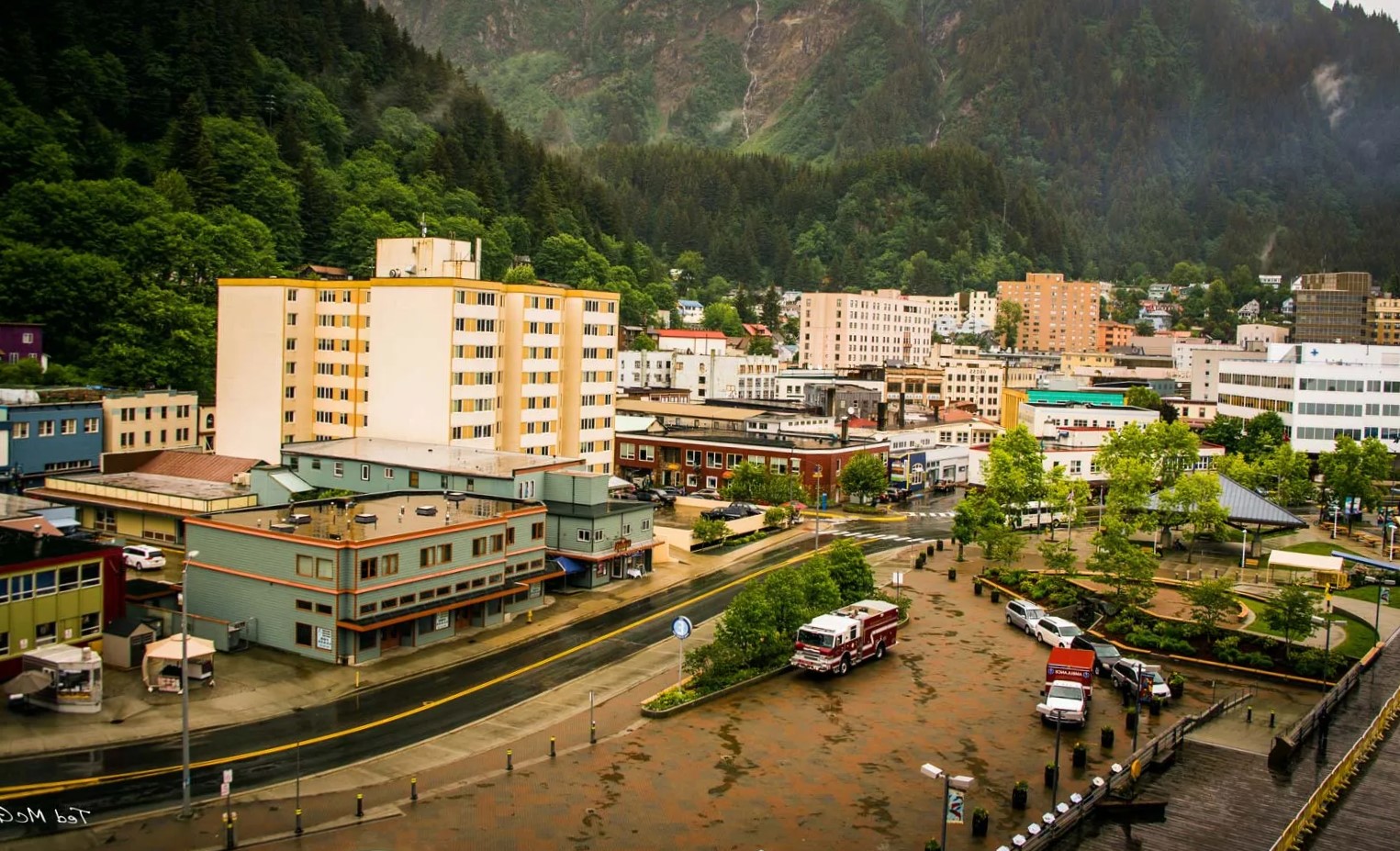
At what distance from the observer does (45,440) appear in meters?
63.0

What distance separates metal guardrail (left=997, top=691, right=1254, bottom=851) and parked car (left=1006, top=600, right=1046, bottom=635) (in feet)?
33.7

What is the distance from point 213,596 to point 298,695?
792 cm

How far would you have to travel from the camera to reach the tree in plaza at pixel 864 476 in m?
80.2

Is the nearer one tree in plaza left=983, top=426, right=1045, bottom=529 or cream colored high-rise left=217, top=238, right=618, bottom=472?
cream colored high-rise left=217, top=238, right=618, bottom=472

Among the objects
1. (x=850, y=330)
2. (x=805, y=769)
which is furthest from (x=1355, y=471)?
(x=850, y=330)

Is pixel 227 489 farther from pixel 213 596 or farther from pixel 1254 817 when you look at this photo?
pixel 1254 817

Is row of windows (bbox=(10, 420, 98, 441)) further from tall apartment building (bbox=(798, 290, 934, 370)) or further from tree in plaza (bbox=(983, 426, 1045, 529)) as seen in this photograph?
tall apartment building (bbox=(798, 290, 934, 370))

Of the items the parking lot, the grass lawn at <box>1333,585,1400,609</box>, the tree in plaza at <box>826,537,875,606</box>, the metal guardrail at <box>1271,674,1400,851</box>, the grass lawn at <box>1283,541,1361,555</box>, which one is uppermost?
the tree in plaza at <box>826,537,875,606</box>

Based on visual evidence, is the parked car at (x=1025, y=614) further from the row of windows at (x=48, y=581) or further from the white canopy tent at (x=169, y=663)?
the row of windows at (x=48, y=581)

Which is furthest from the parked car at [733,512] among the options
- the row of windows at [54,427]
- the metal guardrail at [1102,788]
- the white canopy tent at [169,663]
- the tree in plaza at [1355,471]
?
the tree in plaza at [1355,471]

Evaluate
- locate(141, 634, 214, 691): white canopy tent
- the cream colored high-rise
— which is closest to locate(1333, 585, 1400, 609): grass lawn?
the cream colored high-rise

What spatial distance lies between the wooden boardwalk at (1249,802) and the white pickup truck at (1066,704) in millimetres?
3226

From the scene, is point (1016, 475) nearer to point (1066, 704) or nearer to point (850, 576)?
point (850, 576)

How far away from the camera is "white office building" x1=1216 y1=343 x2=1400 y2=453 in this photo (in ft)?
319
